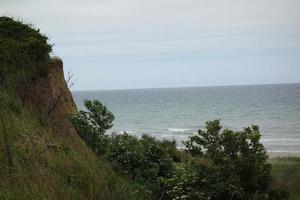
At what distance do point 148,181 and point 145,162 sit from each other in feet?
4.06

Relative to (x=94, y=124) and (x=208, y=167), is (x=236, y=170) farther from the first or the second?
(x=94, y=124)

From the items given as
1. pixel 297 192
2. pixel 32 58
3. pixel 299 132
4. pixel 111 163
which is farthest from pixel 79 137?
pixel 299 132

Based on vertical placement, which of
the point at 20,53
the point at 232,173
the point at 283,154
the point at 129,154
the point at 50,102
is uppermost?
the point at 20,53

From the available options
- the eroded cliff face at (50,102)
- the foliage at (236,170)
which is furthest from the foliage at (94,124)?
the foliage at (236,170)

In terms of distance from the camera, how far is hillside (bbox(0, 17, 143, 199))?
566 centimetres

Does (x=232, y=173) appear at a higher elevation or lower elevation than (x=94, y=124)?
lower

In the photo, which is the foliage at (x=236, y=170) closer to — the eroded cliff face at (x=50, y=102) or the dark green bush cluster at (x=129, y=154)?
the dark green bush cluster at (x=129, y=154)

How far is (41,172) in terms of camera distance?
596cm

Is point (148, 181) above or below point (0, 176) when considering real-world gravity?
below

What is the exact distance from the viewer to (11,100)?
9.36m

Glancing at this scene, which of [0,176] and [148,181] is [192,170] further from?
[0,176]

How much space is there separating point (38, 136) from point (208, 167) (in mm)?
4012

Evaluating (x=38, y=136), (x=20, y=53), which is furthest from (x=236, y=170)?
(x=20, y=53)

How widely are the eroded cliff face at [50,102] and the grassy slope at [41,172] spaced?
7.43 ft
